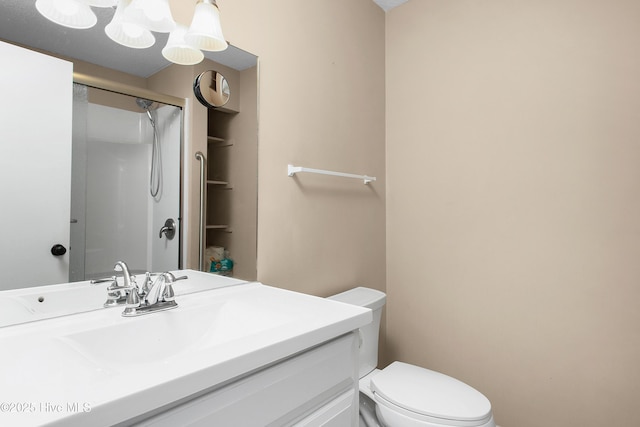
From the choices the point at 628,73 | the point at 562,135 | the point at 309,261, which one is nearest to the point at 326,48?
the point at 309,261

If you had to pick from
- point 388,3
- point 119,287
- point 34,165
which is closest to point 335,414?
point 119,287

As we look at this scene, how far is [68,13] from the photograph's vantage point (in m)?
0.85

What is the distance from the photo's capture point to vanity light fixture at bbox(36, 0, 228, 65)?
2.78ft

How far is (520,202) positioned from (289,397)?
1.34 metres

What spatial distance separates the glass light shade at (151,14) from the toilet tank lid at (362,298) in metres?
1.17

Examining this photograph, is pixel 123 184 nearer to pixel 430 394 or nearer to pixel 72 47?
pixel 72 47

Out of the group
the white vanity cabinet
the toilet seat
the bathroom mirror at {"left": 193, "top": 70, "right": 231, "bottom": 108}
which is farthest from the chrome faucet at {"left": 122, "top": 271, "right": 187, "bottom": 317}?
the toilet seat

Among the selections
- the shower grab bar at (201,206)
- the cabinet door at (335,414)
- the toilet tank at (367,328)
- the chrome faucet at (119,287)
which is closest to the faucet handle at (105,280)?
the chrome faucet at (119,287)

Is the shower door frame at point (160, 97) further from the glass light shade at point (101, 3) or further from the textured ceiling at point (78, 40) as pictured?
the glass light shade at point (101, 3)

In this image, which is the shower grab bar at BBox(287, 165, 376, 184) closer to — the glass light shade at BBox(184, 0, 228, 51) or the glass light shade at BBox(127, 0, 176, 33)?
the glass light shade at BBox(184, 0, 228, 51)

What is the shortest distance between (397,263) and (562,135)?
98 centimetres

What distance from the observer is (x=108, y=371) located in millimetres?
608

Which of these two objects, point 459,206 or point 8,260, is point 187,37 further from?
point 459,206

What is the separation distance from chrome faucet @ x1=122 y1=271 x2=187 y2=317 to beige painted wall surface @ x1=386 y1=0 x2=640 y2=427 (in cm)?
131
